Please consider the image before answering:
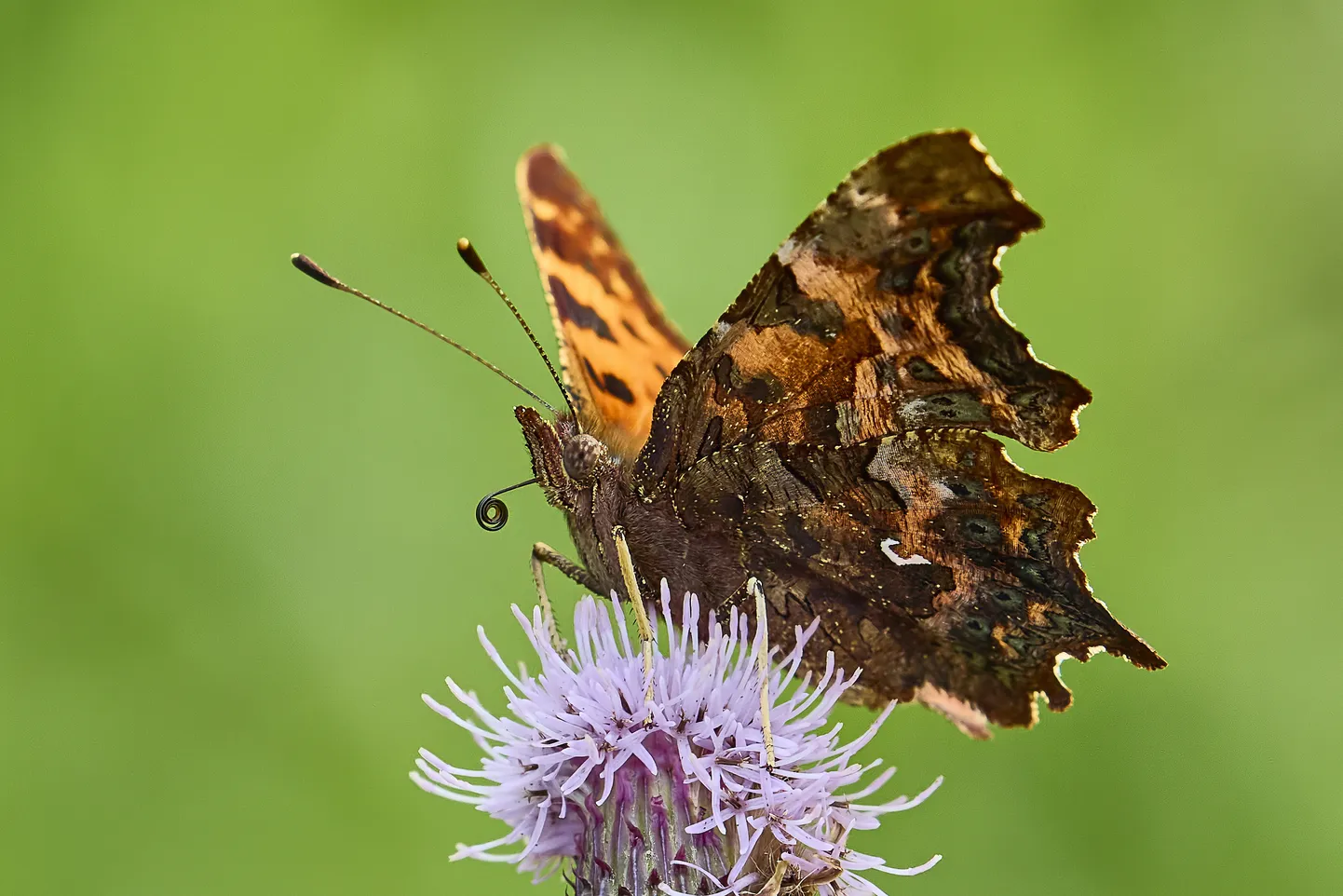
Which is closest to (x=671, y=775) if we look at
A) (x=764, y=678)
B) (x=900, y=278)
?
(x=764, y=678)

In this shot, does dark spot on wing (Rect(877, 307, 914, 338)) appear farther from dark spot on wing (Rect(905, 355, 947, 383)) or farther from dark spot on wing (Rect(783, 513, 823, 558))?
dark spot on wing (Rect(783, 513, 823, 558))

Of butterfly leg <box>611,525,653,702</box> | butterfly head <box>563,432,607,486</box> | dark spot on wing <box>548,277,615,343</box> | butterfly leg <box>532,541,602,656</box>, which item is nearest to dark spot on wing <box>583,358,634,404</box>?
dark spot on wing <box>548,277,615,343</box>

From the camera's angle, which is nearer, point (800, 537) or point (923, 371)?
point (923, 371)

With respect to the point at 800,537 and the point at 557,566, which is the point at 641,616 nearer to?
the point at 800,537

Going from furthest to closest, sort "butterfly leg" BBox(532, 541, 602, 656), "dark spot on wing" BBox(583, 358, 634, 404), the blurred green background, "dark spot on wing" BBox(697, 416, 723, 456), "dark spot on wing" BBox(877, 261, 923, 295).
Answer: the blurred green background, "dark spot on wing" BBox(583, 358, 634, 404), "butterfly leg" BBox(532, 541, 602, 656), "dark spot on wing" BBox(697, 416, 723, 456), "dark spot on wing" BBox(877, 261, 923, 295)

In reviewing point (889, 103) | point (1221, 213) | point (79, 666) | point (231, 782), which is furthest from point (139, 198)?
point (1221, 213)

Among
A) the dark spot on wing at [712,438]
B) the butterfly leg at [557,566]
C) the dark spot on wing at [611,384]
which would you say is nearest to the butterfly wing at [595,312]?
the dark spot on wing at [611,384]

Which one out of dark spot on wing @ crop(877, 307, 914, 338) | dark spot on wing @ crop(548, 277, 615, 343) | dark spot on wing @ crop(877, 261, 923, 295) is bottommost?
dark spot on wing @ crop(548, 277, 615, 343)

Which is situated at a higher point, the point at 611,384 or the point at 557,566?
the point at 611,384
